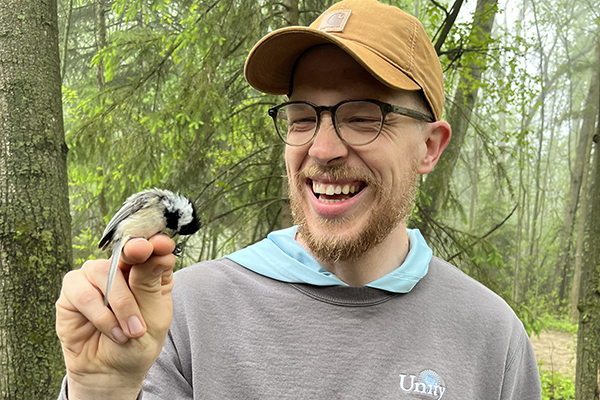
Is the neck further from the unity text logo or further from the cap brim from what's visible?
the cap brim

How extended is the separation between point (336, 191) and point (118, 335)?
86 cm

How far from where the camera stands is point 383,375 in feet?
4.47

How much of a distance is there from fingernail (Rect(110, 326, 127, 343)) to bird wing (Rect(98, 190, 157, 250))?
211 mm

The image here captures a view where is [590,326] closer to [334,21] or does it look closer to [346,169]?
[346,169]

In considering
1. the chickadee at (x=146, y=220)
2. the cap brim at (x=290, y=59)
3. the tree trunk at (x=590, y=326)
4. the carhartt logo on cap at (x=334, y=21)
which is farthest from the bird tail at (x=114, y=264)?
the tree trunk at (x=590, y=326)

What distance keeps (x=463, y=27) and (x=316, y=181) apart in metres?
4.75

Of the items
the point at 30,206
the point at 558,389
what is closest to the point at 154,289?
the point at 30,206

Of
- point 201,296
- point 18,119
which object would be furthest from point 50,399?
point 201,296

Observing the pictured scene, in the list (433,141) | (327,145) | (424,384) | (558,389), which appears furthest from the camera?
(558,389)

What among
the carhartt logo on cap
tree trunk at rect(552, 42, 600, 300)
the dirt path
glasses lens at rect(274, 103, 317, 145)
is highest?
the carhartt logo on cap

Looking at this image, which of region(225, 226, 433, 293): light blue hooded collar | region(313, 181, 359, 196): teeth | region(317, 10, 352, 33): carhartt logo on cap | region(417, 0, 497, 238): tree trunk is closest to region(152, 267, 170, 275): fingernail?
region(225, 226, 433, 293): light blue hooded collar

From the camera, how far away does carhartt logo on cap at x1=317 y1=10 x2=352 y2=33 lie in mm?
1568

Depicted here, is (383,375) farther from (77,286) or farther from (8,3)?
(8,3)

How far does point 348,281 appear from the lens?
1.60m
